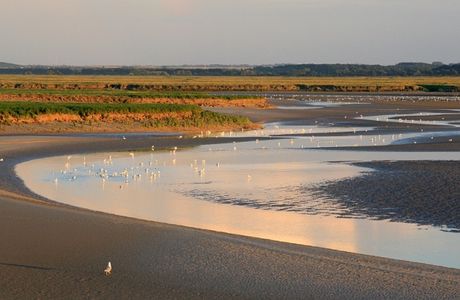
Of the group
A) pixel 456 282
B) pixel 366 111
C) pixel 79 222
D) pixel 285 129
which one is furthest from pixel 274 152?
pixel 366 111

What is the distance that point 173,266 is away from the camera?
11867 mm

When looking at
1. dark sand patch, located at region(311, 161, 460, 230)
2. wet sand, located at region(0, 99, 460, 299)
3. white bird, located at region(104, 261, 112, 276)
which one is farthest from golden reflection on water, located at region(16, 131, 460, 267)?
white bird, located at region(104, 261, 112, 276)

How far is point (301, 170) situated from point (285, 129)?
21.9 metres

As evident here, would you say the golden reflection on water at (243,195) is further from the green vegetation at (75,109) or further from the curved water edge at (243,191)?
the green vegetation at (75,109)

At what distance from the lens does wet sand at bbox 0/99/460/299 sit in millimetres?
10508

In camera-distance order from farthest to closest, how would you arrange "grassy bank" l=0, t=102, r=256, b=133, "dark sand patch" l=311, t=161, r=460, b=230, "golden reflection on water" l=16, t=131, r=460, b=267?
"grassy bank" l=0, t=102, r=256, b=133
"dark sand patch" l=311, t=161, r=460, b=230
"golden reflection on water" l=16, t=131, r=460, b=267

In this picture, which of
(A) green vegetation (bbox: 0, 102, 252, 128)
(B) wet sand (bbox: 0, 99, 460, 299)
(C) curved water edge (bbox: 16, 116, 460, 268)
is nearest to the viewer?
(B) wet sand (bbox: 0, 99, 460, 299)

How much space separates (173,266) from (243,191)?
33.3 ft

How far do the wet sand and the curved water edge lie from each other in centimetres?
162

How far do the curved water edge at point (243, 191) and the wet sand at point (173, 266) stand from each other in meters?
1.62

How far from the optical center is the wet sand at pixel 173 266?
10508 mm

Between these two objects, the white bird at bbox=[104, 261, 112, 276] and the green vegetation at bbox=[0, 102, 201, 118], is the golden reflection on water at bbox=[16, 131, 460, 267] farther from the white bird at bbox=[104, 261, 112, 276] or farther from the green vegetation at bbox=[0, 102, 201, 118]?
the green vegetation at bbox=[0, 102, 201, 118]

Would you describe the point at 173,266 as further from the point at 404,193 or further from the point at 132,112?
the point at 132,112

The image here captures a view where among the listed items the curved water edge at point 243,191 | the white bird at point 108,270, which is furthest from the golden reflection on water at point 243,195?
the white bird at point 108,270
